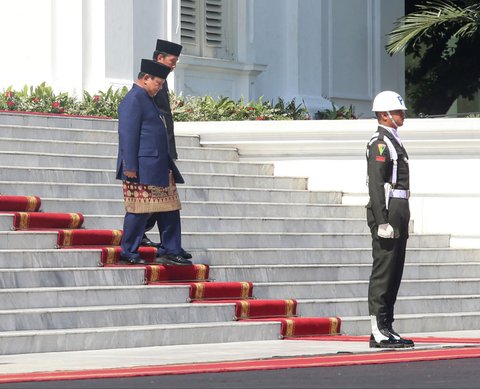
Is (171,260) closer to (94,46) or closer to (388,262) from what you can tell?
(388,262)

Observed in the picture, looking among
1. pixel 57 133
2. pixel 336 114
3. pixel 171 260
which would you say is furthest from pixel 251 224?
pixel 336 114

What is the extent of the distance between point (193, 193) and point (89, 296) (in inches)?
144

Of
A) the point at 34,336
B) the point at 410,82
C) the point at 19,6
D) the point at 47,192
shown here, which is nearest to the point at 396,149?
the point at 34,336

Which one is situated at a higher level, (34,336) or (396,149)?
(396,149)

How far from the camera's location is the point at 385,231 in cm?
1205

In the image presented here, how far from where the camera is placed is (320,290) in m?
14.6

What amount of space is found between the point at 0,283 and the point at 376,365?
10.9 ft

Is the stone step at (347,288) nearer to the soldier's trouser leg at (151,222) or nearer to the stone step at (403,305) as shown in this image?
the stone step at (403,305)

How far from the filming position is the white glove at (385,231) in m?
12.0

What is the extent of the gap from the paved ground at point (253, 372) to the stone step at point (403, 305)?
1.14 metres

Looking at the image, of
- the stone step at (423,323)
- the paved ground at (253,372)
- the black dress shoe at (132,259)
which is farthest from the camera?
the stone step at (423,323)

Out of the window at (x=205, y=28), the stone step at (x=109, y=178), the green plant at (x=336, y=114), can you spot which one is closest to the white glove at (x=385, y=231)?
the stone step at (x=109, y=178)

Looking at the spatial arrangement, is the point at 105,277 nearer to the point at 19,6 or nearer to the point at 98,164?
the point at 98,164

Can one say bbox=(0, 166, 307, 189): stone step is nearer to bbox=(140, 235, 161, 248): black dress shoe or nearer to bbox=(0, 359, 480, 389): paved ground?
bbox=(140, 235, 161, 248): black dress shoe
